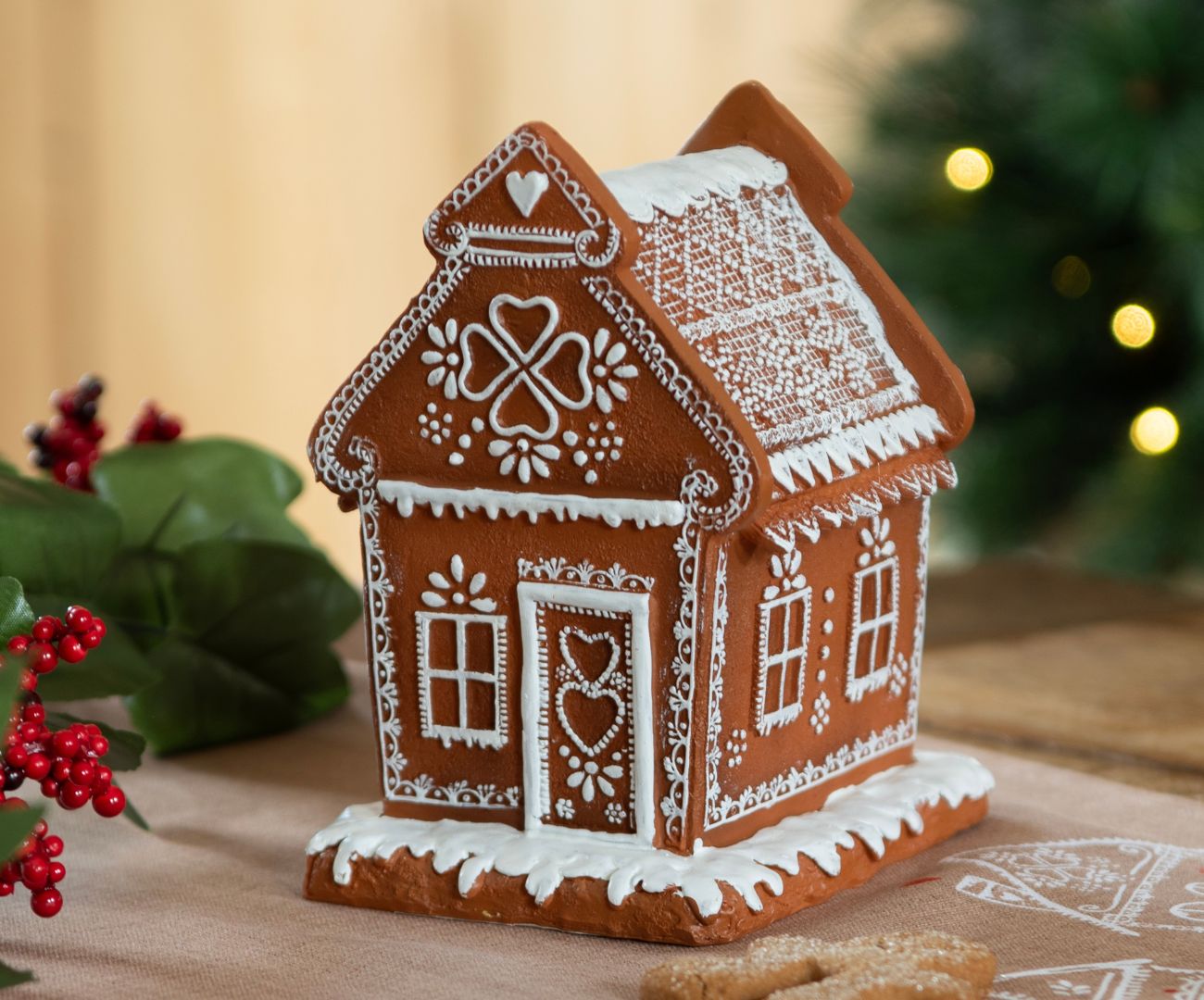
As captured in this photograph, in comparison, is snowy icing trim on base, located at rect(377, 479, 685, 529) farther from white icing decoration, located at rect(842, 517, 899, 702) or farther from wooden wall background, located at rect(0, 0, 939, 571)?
wooden wall background, located at rect(0, 0, 939, 571)

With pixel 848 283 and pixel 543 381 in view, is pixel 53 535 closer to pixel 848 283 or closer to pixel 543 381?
pixel 543 381

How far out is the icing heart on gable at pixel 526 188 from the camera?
2.49ft

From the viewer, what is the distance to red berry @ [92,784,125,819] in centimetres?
71

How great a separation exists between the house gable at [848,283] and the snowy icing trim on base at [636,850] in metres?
0.17

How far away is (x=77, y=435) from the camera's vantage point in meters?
1.12

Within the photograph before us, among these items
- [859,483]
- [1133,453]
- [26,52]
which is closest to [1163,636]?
[1133,453]

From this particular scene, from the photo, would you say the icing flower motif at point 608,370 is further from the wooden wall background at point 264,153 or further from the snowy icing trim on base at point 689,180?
the wooden wall background at point 264,153

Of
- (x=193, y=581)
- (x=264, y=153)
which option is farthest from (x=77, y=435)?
(x=264, y=153)

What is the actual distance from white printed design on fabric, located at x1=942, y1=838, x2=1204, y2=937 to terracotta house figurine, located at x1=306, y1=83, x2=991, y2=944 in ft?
0.17

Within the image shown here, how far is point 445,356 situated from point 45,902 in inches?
11.2

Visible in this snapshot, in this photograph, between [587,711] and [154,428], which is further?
[154,428]

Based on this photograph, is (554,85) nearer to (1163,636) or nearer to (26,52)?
(26,52)

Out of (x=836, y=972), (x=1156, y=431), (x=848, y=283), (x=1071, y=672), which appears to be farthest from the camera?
(x=1156, y=431)

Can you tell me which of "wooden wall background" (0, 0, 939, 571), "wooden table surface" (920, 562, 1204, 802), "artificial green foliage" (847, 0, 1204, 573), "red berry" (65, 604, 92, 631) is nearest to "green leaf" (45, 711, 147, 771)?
"red berry" (65, 604, 92, 631)
